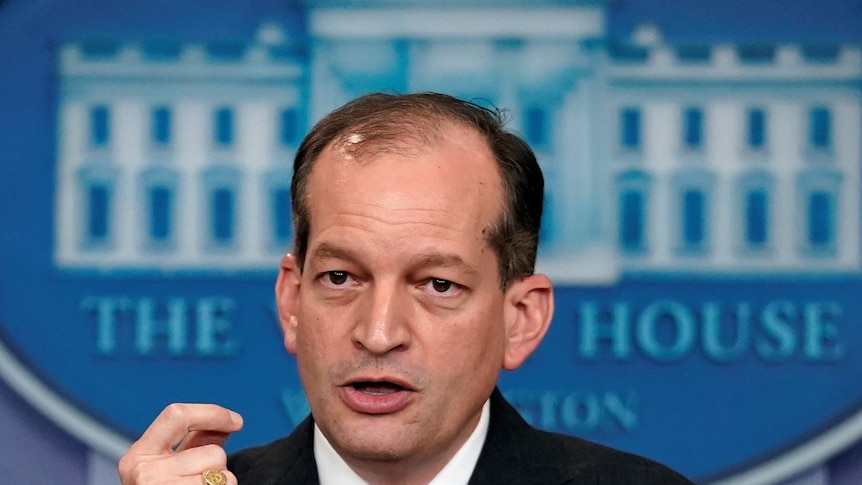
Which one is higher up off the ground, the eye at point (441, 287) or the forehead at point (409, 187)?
the forehead at point (409, 187)

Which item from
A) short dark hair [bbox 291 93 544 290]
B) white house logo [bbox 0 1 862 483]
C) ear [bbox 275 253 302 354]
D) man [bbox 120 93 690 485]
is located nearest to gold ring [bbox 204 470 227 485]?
man [bbox 120 93 690 485]

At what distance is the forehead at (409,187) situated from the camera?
215 centimetres

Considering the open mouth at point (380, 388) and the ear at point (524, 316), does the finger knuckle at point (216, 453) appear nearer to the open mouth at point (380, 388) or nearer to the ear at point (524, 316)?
the open mouth at point (380, 388)

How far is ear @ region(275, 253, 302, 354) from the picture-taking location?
236cm

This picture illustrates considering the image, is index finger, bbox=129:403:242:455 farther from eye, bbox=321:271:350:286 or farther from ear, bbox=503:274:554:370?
ear, bbox=503:274:554:370

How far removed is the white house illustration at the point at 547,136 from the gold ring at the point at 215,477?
5.34ft

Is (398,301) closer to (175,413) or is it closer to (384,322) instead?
(384,322)

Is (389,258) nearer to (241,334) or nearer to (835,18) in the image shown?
(241,334)

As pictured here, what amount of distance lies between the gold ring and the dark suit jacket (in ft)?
0.87

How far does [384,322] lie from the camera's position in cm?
208

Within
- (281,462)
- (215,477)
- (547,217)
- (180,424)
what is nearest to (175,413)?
(180,424)

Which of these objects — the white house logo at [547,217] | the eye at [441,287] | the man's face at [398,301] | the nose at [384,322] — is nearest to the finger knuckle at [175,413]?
the man's face at [398,301]

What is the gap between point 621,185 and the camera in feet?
12.1

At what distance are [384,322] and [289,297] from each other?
0.37 metres
